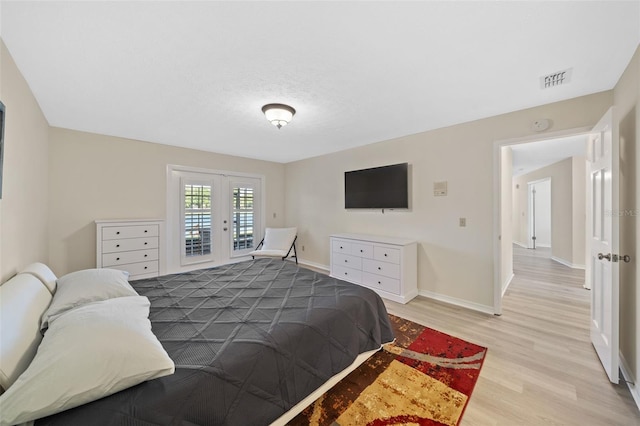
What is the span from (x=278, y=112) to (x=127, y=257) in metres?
3.11

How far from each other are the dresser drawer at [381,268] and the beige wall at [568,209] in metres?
4.56

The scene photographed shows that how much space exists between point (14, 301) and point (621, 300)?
412 centimetres

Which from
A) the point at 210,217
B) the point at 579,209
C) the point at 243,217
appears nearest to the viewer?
the point at 210,217

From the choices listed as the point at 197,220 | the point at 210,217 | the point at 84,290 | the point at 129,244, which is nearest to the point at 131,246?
the point at 129,244

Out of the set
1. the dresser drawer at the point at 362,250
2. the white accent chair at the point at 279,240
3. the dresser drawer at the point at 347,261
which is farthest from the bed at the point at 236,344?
the white accent chair at the point at 279,240

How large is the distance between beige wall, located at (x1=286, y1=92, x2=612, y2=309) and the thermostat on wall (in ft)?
0.18

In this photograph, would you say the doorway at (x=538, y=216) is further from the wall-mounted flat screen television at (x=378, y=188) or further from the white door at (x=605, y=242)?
the white door at (x=605, y=242)

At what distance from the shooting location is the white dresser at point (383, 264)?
133 inches

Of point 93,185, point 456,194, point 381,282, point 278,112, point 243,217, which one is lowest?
point 381,282

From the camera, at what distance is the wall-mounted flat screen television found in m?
3.75

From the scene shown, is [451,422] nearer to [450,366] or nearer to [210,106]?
[450,366]

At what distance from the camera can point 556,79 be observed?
6.85 ft

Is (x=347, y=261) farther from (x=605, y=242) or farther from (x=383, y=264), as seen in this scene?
(x=605, y=242)

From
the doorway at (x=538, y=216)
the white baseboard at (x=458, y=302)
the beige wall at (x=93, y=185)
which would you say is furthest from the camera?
the doorway at (x=538, y=216)
